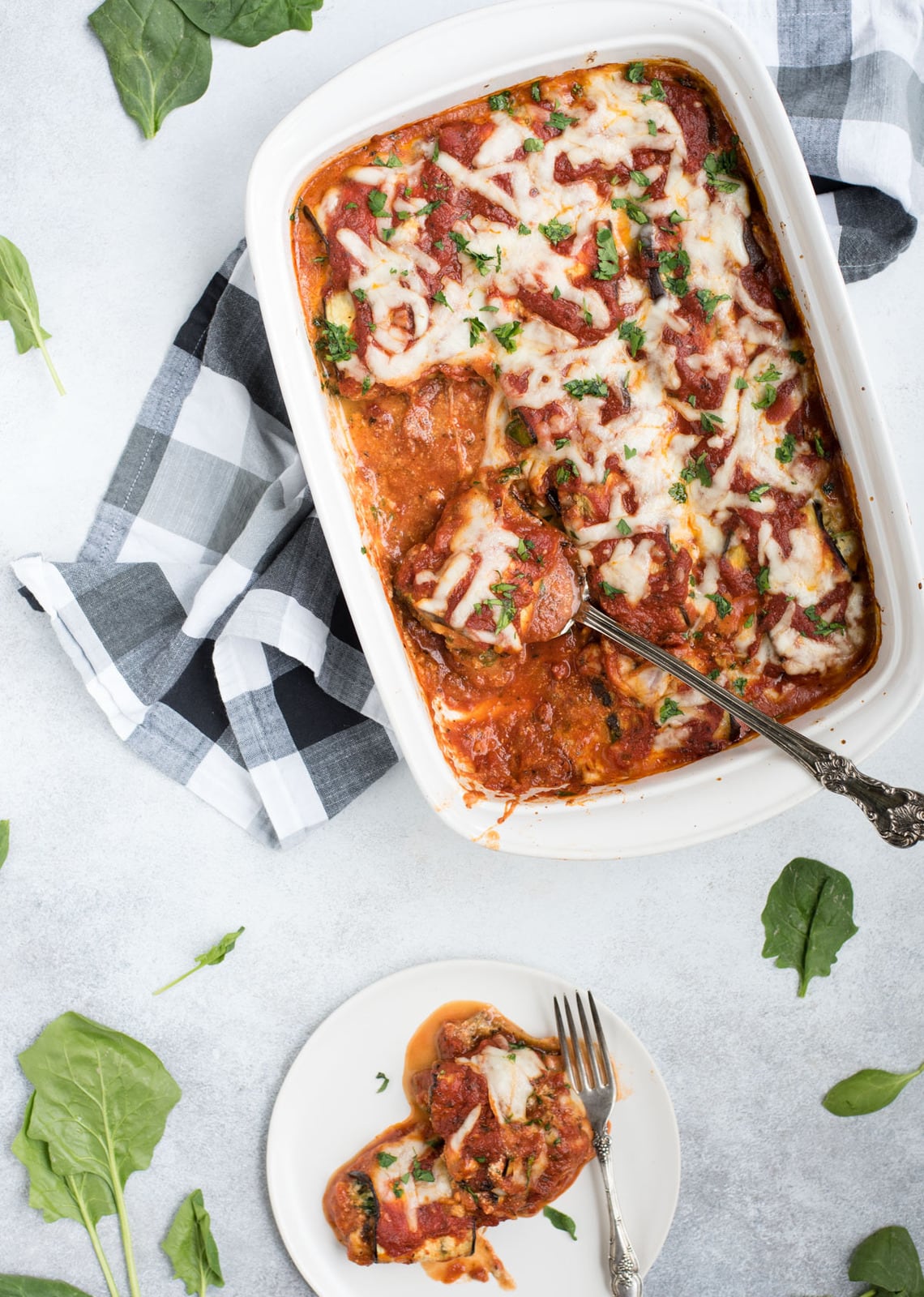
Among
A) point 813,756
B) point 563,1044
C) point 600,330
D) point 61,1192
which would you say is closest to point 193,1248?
point 61,1192

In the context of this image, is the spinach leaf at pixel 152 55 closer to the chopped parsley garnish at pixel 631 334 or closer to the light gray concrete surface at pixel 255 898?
the light gray concrete surface at pixel 255 898

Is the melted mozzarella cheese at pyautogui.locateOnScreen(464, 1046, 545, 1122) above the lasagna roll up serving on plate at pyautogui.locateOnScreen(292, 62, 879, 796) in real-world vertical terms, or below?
below

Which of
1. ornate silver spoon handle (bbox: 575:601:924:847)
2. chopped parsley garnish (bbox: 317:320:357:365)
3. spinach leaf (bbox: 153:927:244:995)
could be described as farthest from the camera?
spinach leaf (bbox: 153:927:244:995)

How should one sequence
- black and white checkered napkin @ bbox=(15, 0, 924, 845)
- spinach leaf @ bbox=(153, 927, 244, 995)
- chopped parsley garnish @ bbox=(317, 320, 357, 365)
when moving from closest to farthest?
chopped parsley garnish @ bbox=(317, 320, 357, 365) → black and white checkered napkin @ bbox=(15, 0, 924, 845) → spinach leaf @ bbox=(153, 927, 244, 995)

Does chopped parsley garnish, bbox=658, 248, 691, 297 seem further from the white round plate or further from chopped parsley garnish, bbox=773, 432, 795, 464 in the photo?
the white round plate

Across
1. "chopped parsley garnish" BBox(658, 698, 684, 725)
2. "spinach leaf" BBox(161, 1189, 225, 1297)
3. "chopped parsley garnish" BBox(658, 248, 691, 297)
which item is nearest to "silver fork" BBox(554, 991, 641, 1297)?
"chopped parsley garnish" BBox(658, 698, 684, 725)

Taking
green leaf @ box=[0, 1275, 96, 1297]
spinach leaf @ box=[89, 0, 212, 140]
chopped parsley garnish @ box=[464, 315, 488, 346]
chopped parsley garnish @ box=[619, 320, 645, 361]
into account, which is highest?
spinach leaf @ box=[89, 0, 212, 140]

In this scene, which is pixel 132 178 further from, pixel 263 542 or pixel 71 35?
pixel 263 542
